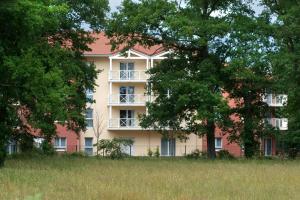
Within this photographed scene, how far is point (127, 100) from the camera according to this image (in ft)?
252

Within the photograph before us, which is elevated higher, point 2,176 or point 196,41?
point 196,41

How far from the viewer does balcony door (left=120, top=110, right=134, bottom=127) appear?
251 feet

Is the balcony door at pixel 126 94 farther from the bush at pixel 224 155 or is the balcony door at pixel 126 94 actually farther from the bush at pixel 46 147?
the bush at pixel 224 155

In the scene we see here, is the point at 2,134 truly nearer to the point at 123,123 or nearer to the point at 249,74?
the point at 249,74

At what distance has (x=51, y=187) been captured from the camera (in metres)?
16.9

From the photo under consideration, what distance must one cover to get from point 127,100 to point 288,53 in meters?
38.0

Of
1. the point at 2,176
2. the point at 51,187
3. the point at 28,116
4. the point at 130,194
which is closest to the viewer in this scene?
the point at 130,194

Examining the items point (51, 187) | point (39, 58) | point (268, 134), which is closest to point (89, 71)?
point (268, 134)

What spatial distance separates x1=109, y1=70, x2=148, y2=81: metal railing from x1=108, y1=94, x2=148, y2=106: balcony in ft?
6.73

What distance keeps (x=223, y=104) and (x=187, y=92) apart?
116 inches

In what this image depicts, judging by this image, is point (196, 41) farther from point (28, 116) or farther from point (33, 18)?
point (33, 18)

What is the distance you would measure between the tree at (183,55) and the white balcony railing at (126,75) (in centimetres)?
2907

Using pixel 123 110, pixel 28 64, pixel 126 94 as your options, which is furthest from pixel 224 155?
pixel 123 110

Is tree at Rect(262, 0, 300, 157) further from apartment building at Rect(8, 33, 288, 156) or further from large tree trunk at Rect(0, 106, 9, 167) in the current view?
apartment building at Rect(8, 33, 288, 156)
